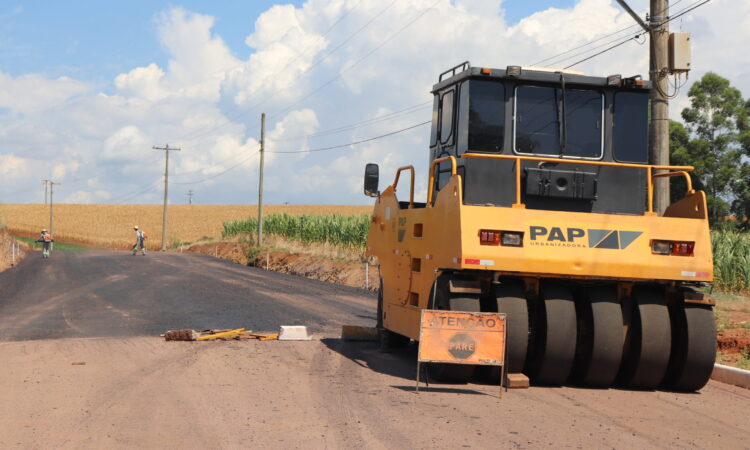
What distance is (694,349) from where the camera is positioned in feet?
30.1

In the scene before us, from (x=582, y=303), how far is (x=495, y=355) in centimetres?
138

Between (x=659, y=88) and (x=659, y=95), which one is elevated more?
(x=659, y=88)

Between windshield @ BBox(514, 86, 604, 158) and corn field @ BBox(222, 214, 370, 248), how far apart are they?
1057 inches

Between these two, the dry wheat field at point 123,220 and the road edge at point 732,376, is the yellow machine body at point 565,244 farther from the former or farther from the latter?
the dry wheat field at point 123,220

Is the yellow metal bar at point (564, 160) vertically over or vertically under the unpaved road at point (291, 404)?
over

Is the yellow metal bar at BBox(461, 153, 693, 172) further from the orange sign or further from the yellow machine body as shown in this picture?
the orange sign

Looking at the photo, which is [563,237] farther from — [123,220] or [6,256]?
[123,220]

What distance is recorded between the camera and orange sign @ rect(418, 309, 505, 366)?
8.82 metres

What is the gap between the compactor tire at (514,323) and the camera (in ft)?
29.9

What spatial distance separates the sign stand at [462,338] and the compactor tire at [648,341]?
1.52 m

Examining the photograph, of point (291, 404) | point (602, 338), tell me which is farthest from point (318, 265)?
point (291, 404)

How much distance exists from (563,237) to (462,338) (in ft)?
4.98

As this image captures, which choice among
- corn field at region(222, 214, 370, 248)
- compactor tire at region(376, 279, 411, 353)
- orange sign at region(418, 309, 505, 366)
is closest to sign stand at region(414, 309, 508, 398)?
orange sign at region(418, 309, 505, 366)

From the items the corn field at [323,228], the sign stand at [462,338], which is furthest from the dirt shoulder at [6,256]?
the sign stand at [462,338]
